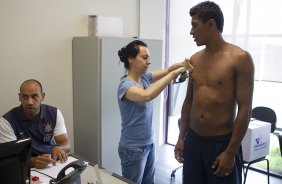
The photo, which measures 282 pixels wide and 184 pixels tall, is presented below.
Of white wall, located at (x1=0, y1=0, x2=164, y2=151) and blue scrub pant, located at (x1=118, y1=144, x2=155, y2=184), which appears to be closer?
blue scrub pant, located at (x1=118, y1=144, x2=155, y2=184)

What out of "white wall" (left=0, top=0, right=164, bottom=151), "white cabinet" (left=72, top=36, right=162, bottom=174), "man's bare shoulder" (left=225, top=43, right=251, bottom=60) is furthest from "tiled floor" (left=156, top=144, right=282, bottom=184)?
"man's bare shoulder" (left=225, top=43, right=251, bottom=60)

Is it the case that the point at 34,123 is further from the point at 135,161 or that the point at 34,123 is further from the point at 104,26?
the point at 104,26

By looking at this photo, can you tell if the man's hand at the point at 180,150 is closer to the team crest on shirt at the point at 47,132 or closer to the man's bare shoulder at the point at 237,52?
the man's bare shoulder at the point at 237,52

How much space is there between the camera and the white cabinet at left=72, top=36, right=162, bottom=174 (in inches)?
110

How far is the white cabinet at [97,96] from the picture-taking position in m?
2.79

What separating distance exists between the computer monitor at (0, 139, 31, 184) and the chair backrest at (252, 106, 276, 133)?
8.29 feet

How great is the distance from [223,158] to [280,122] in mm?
1994

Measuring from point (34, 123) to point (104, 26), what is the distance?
4.45ft

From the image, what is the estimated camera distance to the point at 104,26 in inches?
117

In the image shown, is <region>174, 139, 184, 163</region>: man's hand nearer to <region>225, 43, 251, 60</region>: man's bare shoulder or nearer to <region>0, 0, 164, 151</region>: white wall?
<region>225, 43, 251, 60</region>: man's bare shoulder

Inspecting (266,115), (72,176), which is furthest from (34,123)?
(266,115)

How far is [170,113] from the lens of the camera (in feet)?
14.8

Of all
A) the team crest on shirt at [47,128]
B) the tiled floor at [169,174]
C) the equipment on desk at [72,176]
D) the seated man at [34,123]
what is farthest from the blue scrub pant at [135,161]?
the tiled floor at [169,174]

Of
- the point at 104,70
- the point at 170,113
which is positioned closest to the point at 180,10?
the point at 170,113
